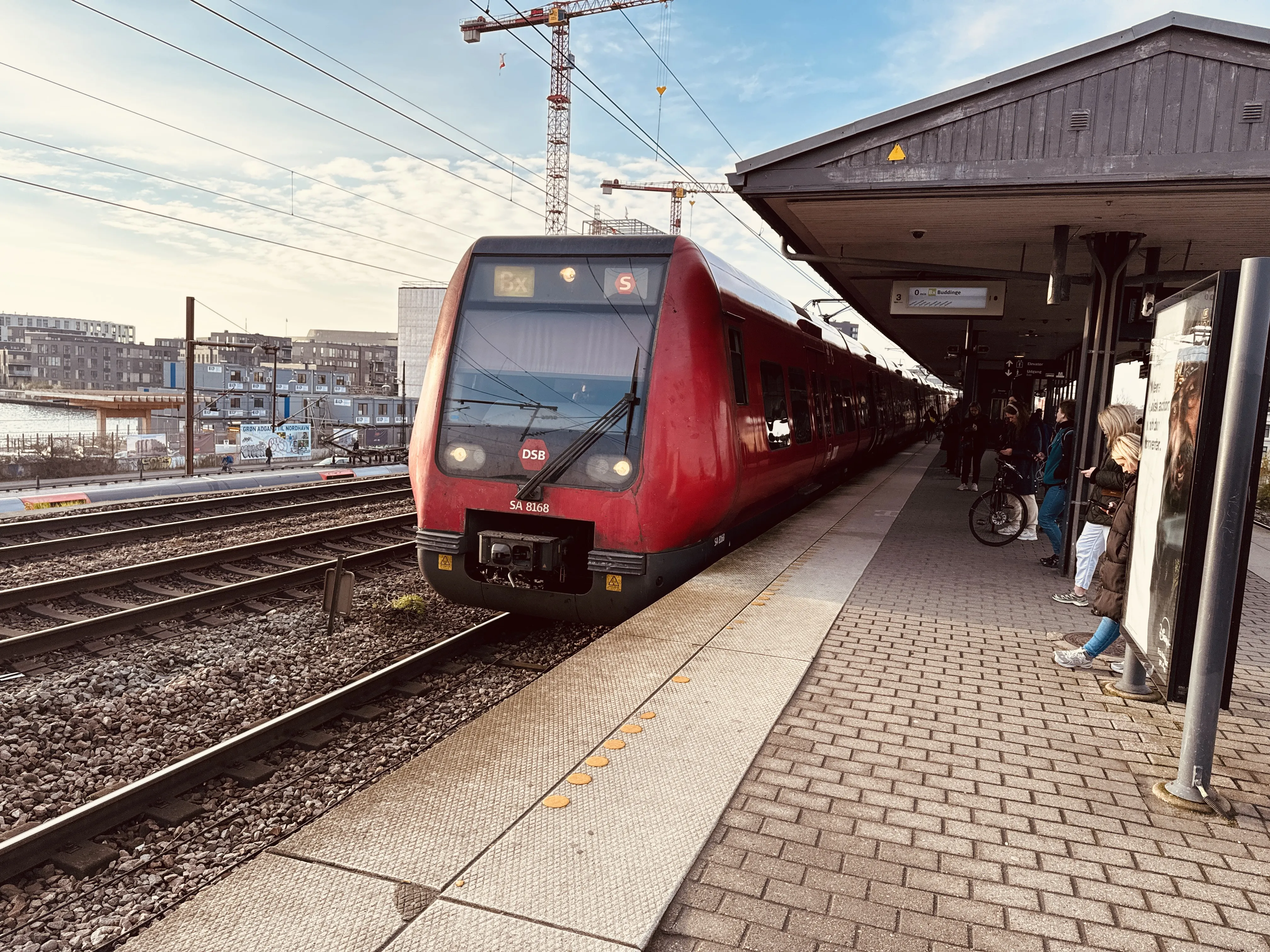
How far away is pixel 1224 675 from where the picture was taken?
3309 millimetres

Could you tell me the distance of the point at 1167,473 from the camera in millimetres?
3666

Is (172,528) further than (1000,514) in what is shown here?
Yes

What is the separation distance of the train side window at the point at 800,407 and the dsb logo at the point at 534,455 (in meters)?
3.55

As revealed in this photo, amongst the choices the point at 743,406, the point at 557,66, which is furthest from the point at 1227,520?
the point at 557,66

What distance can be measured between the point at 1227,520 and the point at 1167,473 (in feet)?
1.83

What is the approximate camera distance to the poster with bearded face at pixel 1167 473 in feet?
11.1

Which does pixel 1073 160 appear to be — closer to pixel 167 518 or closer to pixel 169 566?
pixel 169 566

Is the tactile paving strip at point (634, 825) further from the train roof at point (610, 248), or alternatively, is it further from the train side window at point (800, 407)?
the train side window at point (800, 407)

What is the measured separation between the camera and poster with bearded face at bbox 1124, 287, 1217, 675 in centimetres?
338

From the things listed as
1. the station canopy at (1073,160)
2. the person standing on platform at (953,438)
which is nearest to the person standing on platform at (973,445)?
the person standing on platform at (953,438)

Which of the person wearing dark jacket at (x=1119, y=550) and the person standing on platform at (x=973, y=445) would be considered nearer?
the person wearing dark jacket at (x=1119, y=550)

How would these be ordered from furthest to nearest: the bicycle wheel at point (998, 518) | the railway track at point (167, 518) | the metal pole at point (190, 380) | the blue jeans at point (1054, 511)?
the metal pole at point (190, 380), the railway track at point (167, 518), the bicycle wheel at point (998, 518), the blue jeans at point (1054, 511)

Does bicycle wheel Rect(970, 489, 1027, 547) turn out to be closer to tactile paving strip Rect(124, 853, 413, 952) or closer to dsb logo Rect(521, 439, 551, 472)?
dsb logo Rect(521, 439, 551, 472)

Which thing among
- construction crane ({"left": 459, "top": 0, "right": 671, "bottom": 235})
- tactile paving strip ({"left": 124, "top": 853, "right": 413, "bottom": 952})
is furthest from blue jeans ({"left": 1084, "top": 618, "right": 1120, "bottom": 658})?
construction crane ({"left": 459, "top": 0, "right": 671, "bottom": 235})
